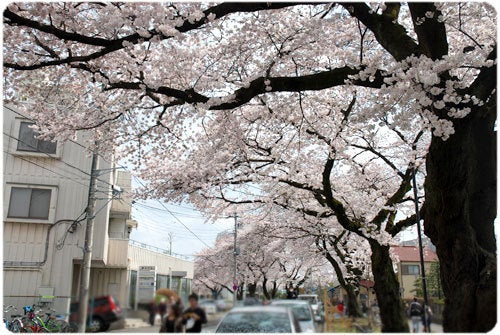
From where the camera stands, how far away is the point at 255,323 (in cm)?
296

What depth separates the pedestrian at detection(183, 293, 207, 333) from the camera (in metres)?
3.03

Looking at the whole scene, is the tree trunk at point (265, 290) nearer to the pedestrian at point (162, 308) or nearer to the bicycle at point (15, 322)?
the pedestrian at point (162, 308)

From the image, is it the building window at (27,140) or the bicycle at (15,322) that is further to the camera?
the building window at (27,140)

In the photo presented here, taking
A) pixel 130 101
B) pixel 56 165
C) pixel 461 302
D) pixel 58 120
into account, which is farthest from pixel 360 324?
pixel 56 165

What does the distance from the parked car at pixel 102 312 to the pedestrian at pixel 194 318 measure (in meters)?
0.46

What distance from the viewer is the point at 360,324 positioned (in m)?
3.18

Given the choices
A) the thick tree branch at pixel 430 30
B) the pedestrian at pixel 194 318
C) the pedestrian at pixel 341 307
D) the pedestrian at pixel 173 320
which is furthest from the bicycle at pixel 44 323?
the thick tree branch at pixel 430 30

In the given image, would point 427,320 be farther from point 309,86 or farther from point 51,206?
point 51,206

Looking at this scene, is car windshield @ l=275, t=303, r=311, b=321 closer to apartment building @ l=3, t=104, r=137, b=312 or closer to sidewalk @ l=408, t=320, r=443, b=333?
sidewalk @ l=408, t=320, r=443, b=333

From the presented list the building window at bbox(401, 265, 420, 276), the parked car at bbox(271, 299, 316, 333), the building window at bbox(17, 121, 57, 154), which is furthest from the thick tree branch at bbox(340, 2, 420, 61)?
the building window at bbox(17, 121, 57, 154)

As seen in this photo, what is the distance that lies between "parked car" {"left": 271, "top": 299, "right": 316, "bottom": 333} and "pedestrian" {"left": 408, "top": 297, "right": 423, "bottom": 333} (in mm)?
753

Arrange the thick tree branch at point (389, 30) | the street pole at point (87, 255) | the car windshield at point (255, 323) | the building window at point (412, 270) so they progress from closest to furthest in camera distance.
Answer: the car windshield at point (255, 323) < the street pole at point (87, 255) < the thick tree branch at point (389, 30) < the building window at point (412, 270)

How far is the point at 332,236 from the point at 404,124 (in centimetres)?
837

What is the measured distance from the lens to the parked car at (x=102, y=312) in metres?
3.05
